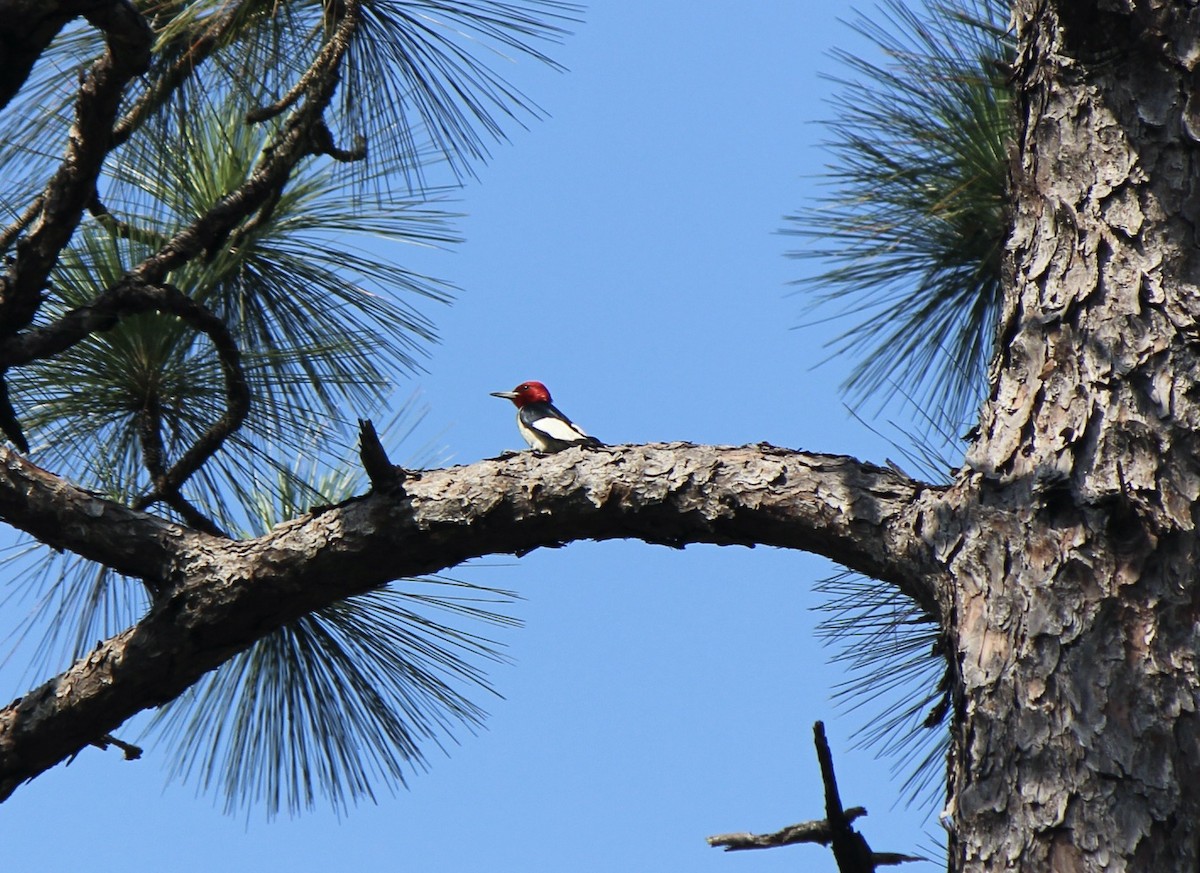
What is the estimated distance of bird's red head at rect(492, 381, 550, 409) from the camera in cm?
565

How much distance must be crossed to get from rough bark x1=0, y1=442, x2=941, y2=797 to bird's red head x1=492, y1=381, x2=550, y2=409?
3218 millimetres

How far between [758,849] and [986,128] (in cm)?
182

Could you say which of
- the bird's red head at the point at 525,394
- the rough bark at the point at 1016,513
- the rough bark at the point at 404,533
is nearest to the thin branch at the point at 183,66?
the rough bark at the point at 1016,513

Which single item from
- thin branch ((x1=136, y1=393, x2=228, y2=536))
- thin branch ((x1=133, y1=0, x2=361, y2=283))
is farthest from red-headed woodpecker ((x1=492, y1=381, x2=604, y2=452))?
thin branch ((x1=133, y1=0, x2=361, y2=283))

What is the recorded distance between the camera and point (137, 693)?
2416mm

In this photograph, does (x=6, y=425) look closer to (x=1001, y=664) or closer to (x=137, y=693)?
(x=137, y=693)

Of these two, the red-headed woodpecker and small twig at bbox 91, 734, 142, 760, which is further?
the red-headed woodpecker

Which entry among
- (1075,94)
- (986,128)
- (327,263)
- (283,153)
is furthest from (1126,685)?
(327,263)

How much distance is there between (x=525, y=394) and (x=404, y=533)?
3.41 meters

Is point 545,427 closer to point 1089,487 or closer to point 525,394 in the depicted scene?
point 525,394

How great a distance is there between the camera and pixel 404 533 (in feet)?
7.45

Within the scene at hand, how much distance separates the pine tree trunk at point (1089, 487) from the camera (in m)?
1.58

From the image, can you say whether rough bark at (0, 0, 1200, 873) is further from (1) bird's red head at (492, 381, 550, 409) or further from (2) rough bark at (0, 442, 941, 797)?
(1) bird's red head at (492, 381, 550, 409)

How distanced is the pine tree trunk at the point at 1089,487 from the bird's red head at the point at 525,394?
3695 millimetres
